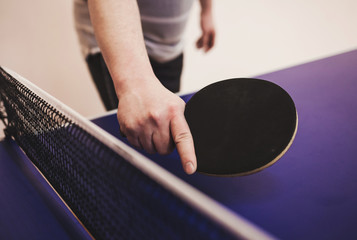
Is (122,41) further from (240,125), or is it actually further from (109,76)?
(109,76)

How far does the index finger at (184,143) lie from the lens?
0.44 metres

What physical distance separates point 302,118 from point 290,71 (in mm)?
418

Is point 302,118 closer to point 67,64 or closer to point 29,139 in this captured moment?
point 29,139

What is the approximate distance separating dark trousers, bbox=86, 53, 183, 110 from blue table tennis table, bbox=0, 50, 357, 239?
1.26 feet

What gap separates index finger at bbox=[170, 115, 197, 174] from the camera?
17.3 inches

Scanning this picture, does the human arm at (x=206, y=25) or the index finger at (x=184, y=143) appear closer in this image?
the index finger at (x=184, y=143)

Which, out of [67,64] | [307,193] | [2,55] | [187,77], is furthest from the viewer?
[187,77]

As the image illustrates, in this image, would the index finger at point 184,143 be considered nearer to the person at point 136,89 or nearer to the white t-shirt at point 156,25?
the person at point 136,89

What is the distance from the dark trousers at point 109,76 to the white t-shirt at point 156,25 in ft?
0.12

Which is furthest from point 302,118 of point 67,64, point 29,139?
point 67,64

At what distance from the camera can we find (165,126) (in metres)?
0.47

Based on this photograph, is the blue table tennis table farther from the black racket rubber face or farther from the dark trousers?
the dark trousers

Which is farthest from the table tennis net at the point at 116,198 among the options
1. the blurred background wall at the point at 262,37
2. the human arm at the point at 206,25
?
the blurred background wall at the point at 262,37

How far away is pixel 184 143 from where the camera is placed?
0.45 metres
